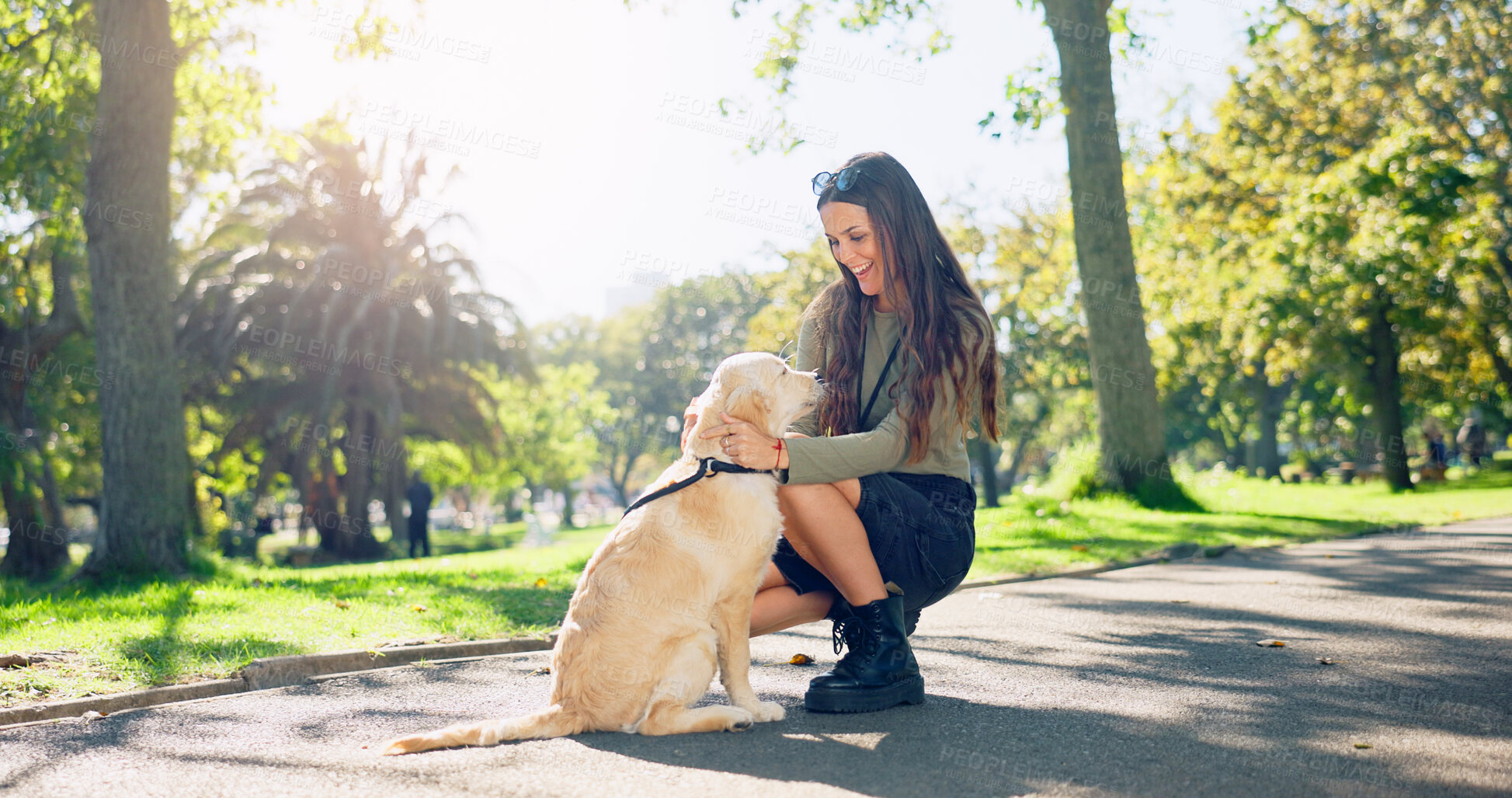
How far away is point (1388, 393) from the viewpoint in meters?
20.8

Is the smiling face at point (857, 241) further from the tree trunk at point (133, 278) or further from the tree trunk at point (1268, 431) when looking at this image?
the tree trunk at point (1268, 431)

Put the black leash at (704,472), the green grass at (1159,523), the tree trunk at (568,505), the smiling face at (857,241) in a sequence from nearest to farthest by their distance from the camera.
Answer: the black leash at (704,472)
the smiling face at (857,241)
the green grass at (1159,523)
the tree trunk at (568,505)

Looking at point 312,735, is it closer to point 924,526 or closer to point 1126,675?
point 924,526

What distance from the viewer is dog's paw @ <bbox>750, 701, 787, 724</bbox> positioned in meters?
3.93

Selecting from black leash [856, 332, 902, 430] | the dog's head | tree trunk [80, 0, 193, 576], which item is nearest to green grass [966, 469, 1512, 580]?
black leash [856, 332, 902, 430]

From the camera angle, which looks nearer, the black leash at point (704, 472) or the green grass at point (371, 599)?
the black leash at point (704, 472)

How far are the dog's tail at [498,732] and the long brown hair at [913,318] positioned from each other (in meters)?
1.73

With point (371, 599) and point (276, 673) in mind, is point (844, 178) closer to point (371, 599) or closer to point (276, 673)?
point (276, 673)

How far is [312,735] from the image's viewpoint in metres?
4.06

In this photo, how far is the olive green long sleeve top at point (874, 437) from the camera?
3.92 metres

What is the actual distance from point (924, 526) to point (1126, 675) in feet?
4.51

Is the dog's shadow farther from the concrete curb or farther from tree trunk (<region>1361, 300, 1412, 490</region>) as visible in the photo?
tree trunk (<region>1361, 300, 1412, 490</region>)

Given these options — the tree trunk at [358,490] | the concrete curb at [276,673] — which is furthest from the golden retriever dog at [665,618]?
the tree trunk at [358,490]

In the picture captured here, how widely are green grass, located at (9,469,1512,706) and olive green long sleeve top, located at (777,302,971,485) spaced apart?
2.86 metres
